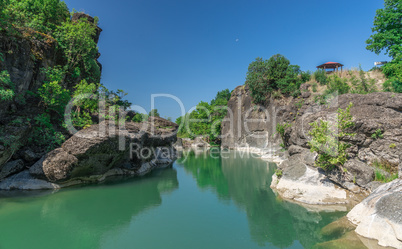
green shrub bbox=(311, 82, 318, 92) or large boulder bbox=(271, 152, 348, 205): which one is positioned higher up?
green shrub bbox=(311, 82, 318, 92)

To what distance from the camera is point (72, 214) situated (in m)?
8.27

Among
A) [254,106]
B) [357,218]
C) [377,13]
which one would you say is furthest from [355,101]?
[254,106]

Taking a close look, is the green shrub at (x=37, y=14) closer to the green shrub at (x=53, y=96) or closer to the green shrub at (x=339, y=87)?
the green shrub at (x=53, y=96)

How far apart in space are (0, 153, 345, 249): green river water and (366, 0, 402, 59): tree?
17255 millimetres

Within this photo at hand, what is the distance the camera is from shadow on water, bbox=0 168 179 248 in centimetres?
629

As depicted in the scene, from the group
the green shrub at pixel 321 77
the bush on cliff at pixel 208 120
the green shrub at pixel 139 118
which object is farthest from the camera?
the bush on cliff at pixel 208 120

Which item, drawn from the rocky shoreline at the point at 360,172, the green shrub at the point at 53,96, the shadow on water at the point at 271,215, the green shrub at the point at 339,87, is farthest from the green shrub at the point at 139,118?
the green shrub at the point at 339,87

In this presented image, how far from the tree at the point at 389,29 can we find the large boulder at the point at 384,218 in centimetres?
1676

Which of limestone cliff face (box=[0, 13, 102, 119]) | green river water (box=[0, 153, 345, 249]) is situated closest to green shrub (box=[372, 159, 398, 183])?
green river water (box=[0, 153, 345, 249])

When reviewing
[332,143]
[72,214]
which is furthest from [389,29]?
[72,214]

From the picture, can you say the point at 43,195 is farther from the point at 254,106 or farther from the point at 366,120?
the point at 254,106

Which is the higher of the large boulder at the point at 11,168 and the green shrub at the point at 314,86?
the green shrub at the point at 314,86

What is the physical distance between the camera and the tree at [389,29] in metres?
17.0

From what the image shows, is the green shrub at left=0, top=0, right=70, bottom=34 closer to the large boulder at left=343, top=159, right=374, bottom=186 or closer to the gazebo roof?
the large boulder at left=343, top=159, right=374, bottom=186
